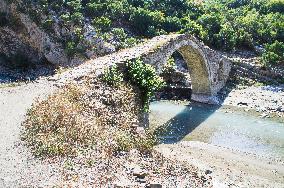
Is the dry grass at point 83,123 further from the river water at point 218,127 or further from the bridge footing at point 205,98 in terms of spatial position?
the bridge footing at point 205,98

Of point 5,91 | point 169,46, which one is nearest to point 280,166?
point 169,46

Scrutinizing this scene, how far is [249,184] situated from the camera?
1916cm

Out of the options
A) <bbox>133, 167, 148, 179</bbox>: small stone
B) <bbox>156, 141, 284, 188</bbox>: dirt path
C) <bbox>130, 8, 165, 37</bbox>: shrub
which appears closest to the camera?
<bbox>133, 167, 148, 179</bbox>: small stone

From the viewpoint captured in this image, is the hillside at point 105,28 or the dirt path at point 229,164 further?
the hillside at point 105,28

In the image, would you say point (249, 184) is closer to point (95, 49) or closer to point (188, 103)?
point (188, 103)

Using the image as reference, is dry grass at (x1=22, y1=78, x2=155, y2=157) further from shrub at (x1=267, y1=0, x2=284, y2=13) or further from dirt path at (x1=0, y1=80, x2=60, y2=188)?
shrub at (x1=267, y1=0, x2=284, y2=13)

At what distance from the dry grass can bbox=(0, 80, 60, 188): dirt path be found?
420 mm

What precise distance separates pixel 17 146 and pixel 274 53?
3388 cm

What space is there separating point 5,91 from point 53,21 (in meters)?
25.9

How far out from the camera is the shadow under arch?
1043 inches

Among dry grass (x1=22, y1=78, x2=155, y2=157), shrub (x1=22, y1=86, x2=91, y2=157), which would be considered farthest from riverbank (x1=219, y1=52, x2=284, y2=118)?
shrub (x1=22, y1=86, x2=91, y2=157)

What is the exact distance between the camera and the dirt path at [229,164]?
63.6ft

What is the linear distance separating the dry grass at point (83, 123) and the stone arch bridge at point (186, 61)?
204 centimetres

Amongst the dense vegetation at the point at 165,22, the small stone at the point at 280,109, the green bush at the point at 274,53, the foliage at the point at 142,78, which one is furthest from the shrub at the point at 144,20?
the foliage at the point at 142,78
